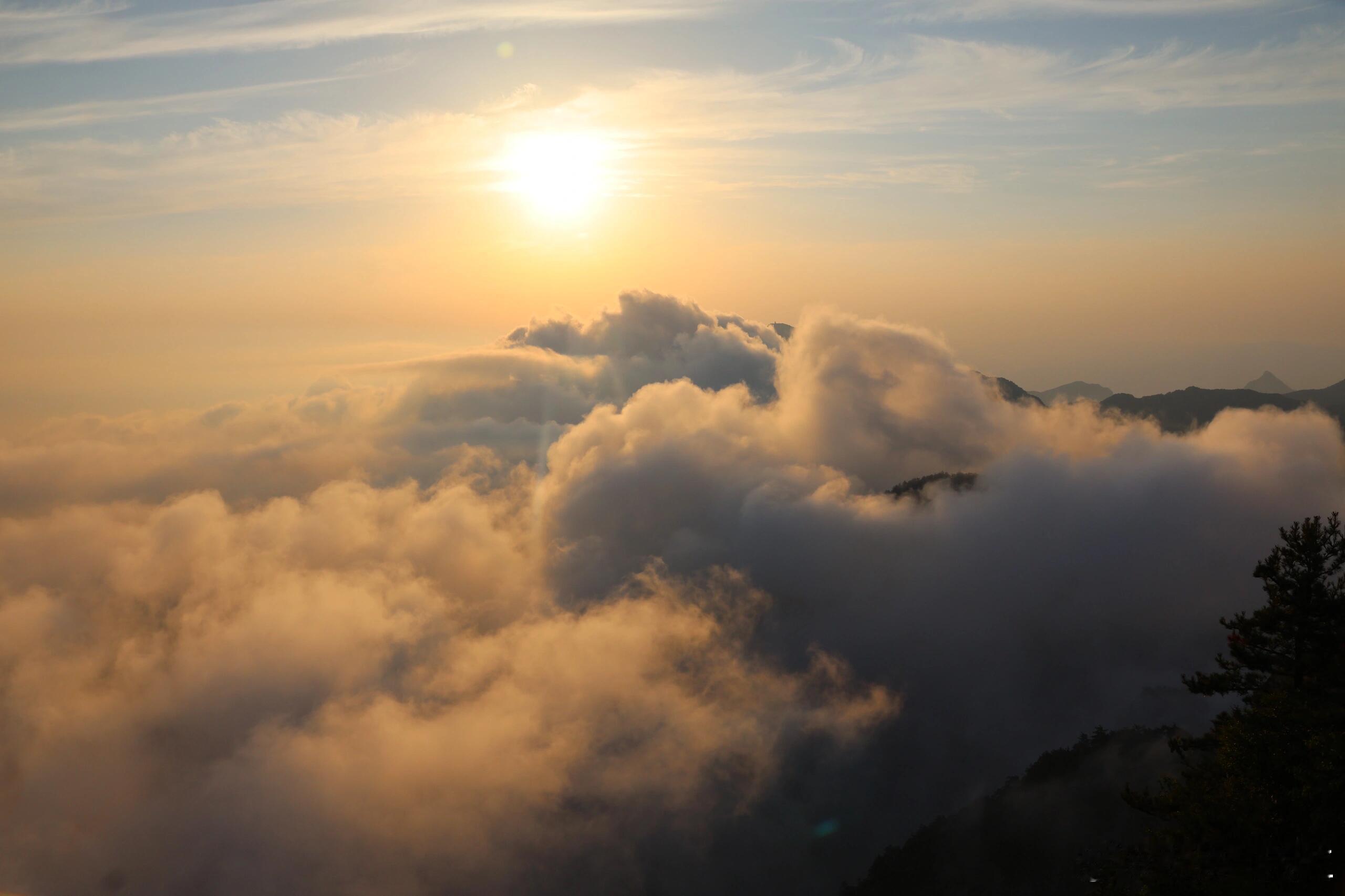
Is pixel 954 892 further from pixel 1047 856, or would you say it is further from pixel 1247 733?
pixel 1247 733

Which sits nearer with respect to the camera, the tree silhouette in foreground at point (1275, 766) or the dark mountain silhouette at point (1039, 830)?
the tree silhouette in foreground at point (1275, 766)

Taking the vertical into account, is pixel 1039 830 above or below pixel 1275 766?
below

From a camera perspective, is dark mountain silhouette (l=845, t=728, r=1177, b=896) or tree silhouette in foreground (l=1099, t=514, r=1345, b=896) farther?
dark mountain silhouette (l=845, t=728, r=1177, b=896)

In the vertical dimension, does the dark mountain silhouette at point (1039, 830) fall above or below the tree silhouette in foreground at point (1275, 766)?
below

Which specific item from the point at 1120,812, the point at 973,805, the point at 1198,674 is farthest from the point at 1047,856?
the point at 1198,674

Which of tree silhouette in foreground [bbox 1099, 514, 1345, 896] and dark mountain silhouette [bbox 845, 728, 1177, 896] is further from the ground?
tree silhouette in foreground [bbox 1099, 514, 1345, 896]
